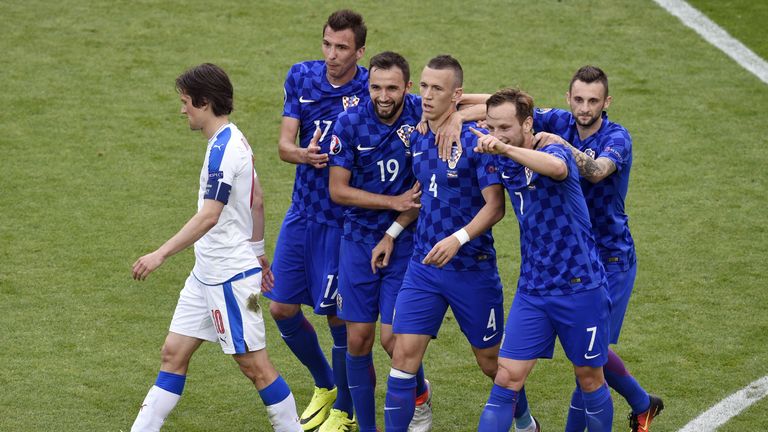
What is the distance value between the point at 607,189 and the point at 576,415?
4.38ft

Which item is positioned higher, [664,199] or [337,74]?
[337,74]

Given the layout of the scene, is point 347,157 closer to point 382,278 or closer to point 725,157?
point 382,278

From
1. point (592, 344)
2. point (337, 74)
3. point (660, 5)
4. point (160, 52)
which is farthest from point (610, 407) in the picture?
point (660, 5)

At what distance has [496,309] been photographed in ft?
23.6

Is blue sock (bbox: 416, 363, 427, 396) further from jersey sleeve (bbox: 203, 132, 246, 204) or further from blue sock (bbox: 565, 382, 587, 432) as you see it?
jersey sleeve (bbox: 203, 132, 246, 204)

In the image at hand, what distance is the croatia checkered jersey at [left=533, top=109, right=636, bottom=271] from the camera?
700cm

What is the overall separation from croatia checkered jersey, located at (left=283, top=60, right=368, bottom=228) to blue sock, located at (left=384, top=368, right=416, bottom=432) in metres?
1.22

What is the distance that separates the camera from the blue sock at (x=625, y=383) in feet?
24.3

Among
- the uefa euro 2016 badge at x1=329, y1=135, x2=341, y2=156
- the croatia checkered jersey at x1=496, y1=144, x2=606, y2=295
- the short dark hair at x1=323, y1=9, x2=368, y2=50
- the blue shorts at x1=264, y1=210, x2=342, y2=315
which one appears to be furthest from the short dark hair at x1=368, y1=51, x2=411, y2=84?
the blue shorts at x1=264, y1=210, x2=342, y2=315

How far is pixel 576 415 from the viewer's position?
7.37 metres

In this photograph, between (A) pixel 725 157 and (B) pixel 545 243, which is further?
(A) pixel 725 157

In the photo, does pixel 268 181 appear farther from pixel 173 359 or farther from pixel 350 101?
pixel 173 359

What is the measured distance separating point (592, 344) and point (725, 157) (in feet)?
19.7

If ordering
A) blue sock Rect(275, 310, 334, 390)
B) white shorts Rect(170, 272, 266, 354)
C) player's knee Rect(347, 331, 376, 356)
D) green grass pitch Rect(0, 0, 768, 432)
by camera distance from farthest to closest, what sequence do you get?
green grass pitch Rect(0, 0, 768, 432) < blue sock Rect(275, 310, 334, 390) < player's knee Rect(347, 331, 376, 356) < white shorts Rect(170, 272, 266, 354)
